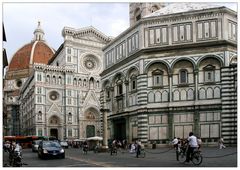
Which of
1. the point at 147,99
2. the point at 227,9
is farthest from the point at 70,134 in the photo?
the point at 227,9

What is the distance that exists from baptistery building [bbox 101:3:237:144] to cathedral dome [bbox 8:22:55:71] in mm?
83942

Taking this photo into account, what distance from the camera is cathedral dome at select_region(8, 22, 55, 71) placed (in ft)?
397

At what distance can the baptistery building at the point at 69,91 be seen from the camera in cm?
8075

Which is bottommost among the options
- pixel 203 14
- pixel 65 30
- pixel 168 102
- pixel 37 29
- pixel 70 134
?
pixel 70 134

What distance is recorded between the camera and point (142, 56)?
37.9 metres

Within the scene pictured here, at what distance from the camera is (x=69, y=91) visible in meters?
84.3

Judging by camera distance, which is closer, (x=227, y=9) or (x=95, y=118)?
(x=227, y=9)

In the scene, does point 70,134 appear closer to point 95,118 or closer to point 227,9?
point 95,118

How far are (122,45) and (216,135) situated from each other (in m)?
14.2

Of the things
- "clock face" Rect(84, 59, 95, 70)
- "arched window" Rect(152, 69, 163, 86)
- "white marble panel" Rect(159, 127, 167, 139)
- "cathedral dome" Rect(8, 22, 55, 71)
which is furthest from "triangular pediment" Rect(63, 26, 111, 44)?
"white marble panel" Rect(159, 127, 167, 139)

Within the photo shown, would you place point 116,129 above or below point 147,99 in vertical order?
below

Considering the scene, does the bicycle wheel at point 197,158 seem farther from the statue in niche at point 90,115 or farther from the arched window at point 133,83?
the statue in niche at point 90,115

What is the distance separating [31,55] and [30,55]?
35 cm

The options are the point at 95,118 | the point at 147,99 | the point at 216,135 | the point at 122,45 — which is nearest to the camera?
the point at 216,135
